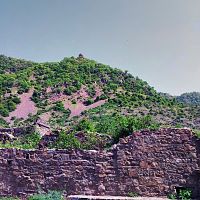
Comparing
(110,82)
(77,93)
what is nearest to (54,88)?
(77,93)

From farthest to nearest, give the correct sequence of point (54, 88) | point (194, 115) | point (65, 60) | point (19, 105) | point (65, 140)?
1. point (65, 60)
2. point (54, 88)
3. point (19, 105)
4. point (194, 115)
5. point (65, 140)

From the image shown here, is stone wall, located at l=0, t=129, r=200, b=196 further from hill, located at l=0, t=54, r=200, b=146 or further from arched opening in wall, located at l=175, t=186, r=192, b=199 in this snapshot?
hill, located at l=0, t=54, r=200, b=146

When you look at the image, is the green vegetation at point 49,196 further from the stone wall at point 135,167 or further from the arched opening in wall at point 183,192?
the arched opening in wall at point 183,192

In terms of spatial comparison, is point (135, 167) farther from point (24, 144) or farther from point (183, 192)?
point (24, 144)

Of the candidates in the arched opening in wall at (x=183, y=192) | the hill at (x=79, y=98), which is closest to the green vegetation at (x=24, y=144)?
the arched opening in wall at (x=183, y=192)

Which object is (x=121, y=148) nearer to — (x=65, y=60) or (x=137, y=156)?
(x=137, y=156)

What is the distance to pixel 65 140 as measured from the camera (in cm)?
1398

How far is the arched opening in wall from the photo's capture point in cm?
1039

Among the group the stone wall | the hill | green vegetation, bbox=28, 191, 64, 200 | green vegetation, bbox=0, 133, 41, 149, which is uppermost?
the hill

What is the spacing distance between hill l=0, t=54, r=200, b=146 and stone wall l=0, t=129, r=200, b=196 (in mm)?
26567

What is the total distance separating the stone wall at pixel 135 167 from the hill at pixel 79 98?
26.6 m

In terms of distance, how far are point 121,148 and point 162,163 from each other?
1.15m

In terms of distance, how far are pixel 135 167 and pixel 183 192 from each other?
1.39 metres

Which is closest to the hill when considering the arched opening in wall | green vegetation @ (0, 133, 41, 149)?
green vegetation @ (0, 133, 41, 149)
